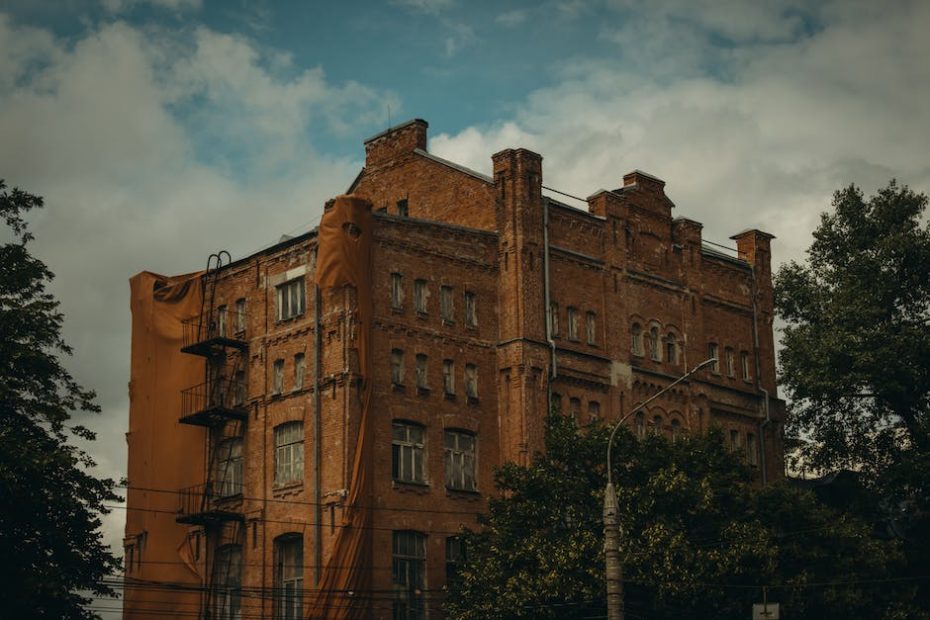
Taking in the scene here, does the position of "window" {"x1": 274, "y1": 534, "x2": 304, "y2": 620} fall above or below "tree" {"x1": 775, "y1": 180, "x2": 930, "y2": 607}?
below

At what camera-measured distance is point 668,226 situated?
62.6 meters

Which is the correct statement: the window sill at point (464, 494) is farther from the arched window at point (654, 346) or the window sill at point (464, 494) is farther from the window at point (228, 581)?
the arched window at point (654, 346)

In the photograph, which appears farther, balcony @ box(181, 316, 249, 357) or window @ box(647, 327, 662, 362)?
window @ box(647, 327, 662, 362)

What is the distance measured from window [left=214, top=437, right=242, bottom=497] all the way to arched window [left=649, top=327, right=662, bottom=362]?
A: 1742cm

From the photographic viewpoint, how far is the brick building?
5034 cm

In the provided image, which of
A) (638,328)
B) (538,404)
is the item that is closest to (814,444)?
(638,328)

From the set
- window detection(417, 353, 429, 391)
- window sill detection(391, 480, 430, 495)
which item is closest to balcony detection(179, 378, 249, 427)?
window detection(417, 353, 429, 391)

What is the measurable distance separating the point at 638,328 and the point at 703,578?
55.2 feet

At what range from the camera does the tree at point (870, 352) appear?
56.0m

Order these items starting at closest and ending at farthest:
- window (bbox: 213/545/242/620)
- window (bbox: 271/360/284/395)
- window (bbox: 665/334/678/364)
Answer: window (bbox: 213/545/242/620) → window (bbox: 271/360/284/395) → window (bbox: 665/334/678/364)

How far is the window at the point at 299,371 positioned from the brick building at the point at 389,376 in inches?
3.1

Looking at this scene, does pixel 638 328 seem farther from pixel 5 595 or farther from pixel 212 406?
pixel 5 595

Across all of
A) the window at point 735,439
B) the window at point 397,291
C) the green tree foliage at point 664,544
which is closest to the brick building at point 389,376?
the window at point 397,291

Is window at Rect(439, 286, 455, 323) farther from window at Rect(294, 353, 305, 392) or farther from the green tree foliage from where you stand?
the green tree foliage
